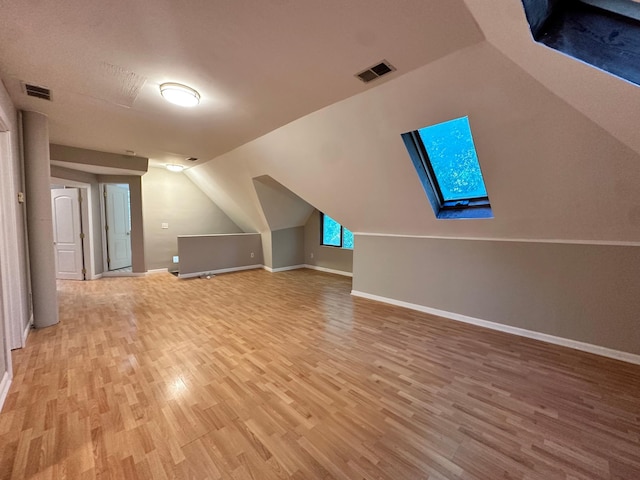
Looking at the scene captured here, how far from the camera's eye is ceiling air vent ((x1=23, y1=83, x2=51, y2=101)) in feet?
8.04

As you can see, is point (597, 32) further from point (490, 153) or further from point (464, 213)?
point (464, 213)

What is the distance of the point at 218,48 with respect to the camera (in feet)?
6.04

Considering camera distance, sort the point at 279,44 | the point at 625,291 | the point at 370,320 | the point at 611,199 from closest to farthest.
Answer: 1. the point at 279,44
2. the point at 611,199
3. the point at 625,291
4. the point at 370,320

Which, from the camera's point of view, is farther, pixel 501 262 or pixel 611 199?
pixel 501 262

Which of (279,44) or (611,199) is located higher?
(279,44)

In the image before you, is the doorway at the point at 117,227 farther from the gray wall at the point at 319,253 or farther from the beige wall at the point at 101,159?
the gray wall at the point at 319,253

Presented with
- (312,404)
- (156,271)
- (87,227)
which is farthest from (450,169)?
(87,227)

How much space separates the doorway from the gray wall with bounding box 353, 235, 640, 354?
6.34 metres

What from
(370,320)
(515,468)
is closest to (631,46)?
(515,468)

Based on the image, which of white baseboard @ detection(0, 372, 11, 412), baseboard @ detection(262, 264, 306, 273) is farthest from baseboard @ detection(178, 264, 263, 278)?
white baseboard @ detection(0, 372, 11, 412)

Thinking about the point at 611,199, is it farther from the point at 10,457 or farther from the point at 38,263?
the point at 38,263

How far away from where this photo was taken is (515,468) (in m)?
1.40

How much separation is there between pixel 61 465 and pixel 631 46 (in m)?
4.03

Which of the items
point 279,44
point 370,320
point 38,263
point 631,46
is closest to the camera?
point 631,46
